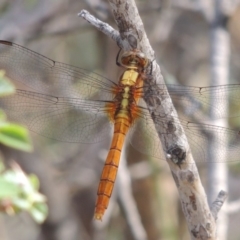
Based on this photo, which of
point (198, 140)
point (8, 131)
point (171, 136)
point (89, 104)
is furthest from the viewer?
point (89, 104)

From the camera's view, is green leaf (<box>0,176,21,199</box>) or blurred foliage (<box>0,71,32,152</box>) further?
blurred foliage (<box>0,71,32,152</box>)

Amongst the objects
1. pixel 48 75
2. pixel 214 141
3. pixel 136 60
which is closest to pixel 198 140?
pixel 214 141

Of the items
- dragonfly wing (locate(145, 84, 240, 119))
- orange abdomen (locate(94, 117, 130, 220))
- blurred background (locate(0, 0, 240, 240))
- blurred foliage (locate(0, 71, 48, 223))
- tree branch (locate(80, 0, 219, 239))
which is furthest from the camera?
blurred background (locate(0, 0, 240, 240))

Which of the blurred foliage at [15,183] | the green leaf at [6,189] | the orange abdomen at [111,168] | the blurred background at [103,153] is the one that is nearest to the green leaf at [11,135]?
the blurred foliage at [15,183]

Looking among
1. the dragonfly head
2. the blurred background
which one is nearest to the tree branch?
the dragonfly head

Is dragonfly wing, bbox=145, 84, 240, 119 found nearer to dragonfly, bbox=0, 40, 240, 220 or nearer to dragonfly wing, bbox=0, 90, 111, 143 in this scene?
dragonfly, bbox=0, 40, 240, 220

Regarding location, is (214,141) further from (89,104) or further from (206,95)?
(89,104)

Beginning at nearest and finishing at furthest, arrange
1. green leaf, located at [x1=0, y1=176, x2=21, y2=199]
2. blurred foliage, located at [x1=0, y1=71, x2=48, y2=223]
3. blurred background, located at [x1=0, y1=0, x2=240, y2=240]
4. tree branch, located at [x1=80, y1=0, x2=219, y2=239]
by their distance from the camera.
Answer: tree branch, located at [x1=80, y1=0, x2=219, y2=239] → green leaf, located at [x1=0, y1=176, x2=21, y2=199] → blurred foliage, located at [x1=0, y1=71, x2=48, y2=223] → blurred background, located at [x1=0, y1=0, x2=240, y2=240]
